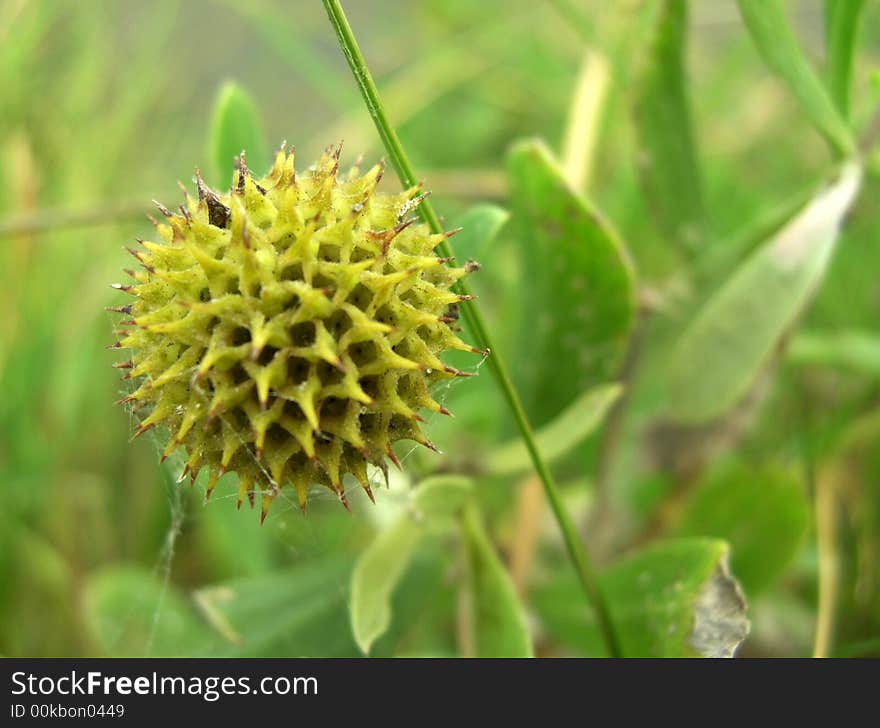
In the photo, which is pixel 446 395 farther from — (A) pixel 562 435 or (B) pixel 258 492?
(B) pixel 258 492

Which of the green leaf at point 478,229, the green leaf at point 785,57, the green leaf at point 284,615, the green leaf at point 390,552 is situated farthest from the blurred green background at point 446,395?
the green leaf at point 478,229

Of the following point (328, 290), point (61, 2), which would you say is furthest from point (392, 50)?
point (328, 290)

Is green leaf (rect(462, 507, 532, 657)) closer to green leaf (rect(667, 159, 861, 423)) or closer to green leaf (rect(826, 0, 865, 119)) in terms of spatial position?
green leaf (rect(667, 159, 861, 423))

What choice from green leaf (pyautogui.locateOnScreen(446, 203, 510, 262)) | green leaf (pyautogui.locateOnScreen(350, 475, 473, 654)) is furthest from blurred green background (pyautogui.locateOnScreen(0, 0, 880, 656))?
green leaf (pyautogui.locateOnScreen(446, 203, 510, 262))

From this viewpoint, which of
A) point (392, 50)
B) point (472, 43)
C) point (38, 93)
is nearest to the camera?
point (38, 93)
